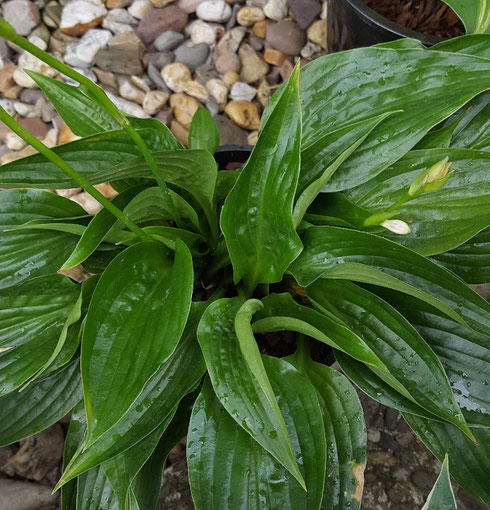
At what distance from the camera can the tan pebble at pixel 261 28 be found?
1.58 m

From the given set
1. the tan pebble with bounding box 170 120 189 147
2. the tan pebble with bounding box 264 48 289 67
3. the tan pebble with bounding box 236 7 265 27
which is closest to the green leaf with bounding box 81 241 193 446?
the tan pebble with bounding box 170 120 189 147

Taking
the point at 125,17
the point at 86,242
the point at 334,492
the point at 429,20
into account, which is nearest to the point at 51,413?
the point at 86,242

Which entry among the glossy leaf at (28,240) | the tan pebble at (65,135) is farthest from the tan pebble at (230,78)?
the glossy leaf at (28,240)

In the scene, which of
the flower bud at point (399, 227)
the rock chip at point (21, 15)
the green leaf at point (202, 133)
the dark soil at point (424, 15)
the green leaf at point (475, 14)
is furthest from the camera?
the rock chip at point (21, 15)

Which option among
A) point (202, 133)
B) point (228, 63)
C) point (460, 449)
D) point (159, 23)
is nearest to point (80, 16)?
point (159, 23)

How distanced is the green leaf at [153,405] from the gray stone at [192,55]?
1.03m

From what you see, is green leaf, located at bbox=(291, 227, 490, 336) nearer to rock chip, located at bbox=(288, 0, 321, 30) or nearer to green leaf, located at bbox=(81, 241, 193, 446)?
green leaf, located at bbox=(81, 241, 193, 446)

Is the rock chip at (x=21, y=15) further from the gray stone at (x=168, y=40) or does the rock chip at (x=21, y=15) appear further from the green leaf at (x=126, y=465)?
the green leaf at (x=126, y=465)

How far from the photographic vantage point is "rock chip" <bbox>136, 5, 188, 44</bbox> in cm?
159

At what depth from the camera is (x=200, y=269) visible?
0.91m

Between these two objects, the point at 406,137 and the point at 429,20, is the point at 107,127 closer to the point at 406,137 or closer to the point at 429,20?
the point at 406,137

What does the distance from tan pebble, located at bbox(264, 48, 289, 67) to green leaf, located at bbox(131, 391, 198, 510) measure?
109 cm

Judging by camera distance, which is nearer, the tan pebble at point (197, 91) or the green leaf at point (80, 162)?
the green leaf at point (80, 162)

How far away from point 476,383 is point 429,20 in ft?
2.87
